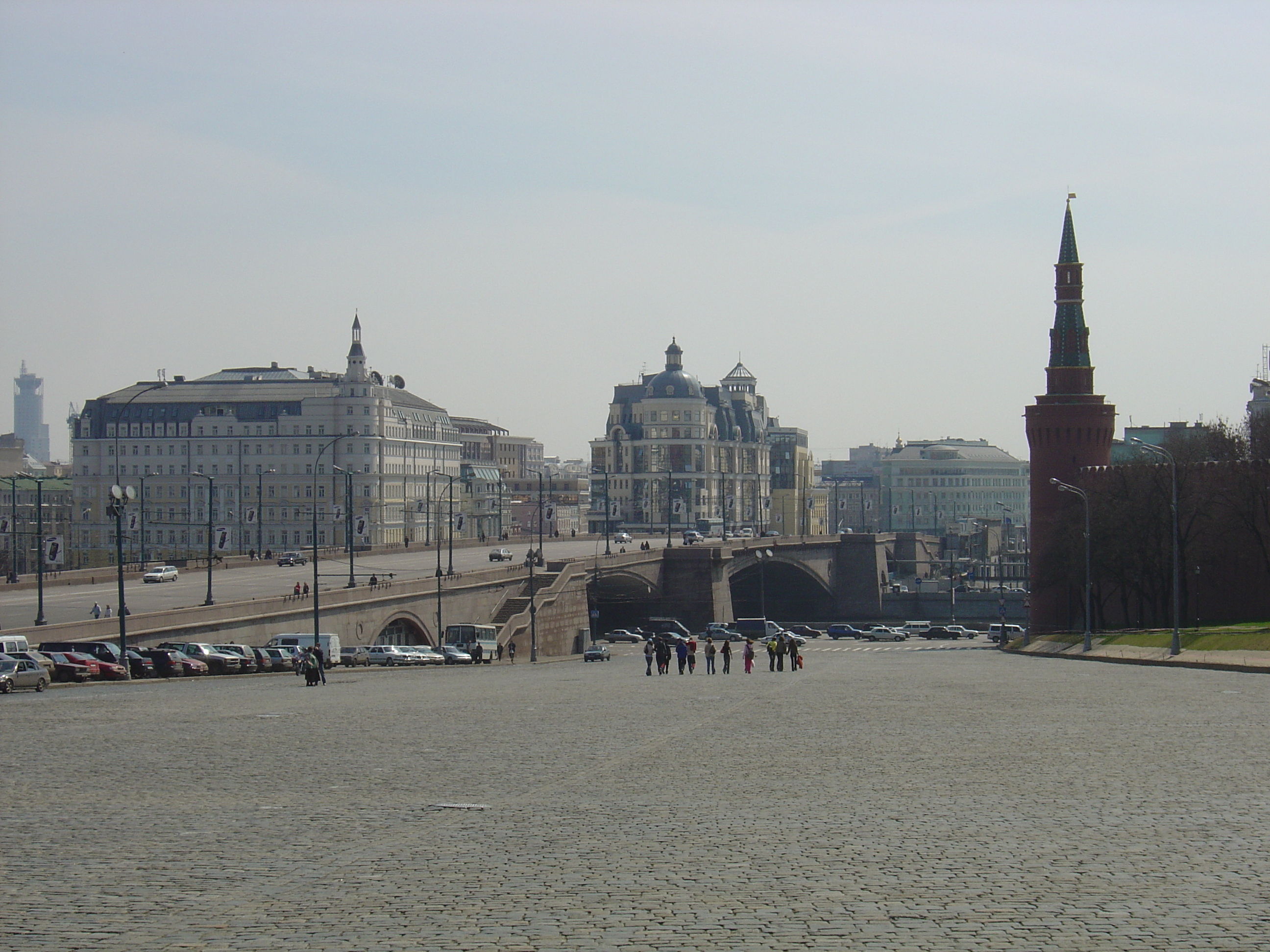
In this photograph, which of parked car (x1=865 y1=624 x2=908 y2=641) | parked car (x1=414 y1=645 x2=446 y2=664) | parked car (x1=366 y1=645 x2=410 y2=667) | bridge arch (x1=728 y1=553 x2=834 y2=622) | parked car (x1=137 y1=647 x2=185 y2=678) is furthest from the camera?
bridge arch (x1=728 y1=553 x2=834 y2=622)

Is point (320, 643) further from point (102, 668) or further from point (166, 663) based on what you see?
point (102, 668)

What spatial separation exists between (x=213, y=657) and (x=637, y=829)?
35.4m

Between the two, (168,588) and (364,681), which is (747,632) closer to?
(168,588)

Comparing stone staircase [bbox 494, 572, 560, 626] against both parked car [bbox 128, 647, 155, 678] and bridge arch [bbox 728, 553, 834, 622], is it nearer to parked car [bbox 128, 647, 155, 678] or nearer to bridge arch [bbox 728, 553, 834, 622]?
parked car [bbox 128, 647, 155, 678]

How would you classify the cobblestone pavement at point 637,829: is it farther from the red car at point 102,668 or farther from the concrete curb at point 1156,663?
the concrete curb at point 1156,663

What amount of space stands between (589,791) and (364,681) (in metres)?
25.9

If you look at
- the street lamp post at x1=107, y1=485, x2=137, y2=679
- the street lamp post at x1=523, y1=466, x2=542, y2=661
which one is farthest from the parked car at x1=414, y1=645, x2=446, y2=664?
the street lamp post at x1=107, y1=485, x2=137, y2=679

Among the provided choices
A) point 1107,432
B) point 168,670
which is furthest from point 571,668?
point 1107,432

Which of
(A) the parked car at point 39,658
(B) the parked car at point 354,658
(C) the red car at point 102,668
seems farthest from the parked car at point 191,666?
(B) the parked car at point 354,658

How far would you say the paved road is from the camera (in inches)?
2547

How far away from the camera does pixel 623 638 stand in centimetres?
11481

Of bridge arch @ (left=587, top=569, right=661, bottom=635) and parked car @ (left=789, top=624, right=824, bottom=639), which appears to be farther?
parked car @ (left=789, top=624, right=824, bottom=639)

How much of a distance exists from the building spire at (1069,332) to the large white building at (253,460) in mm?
59966

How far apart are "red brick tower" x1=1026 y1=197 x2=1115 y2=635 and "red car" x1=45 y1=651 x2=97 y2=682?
57.6 m
